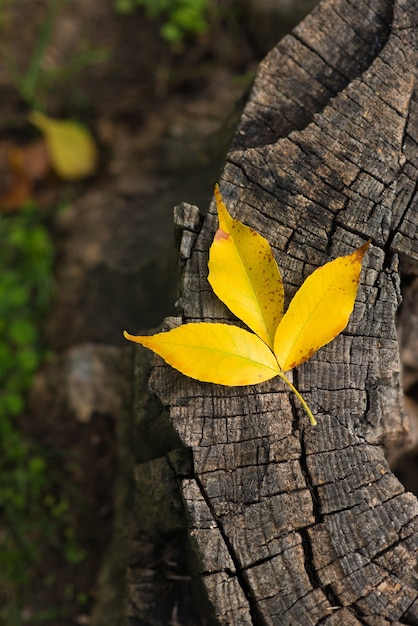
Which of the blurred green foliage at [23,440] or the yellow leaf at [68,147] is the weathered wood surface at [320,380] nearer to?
the blurred green foliage at [23,440]

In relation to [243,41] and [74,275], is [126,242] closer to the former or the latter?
[74,275]

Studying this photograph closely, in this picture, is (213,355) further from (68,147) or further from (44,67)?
(44,67)

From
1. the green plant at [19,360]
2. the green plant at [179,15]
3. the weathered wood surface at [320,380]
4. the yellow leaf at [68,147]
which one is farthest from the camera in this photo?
the green plant at [179,15]

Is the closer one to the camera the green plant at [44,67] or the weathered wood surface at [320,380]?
the weathered wood surface at [320,380]

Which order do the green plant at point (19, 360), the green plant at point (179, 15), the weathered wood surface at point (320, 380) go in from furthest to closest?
the green plant at point (179, 15)
the green plant at point (19, 360)
the weathered wood surface at point (320, 380)

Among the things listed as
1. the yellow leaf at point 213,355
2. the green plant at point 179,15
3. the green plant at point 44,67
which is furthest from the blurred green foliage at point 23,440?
the yellow leaf at point 213,355

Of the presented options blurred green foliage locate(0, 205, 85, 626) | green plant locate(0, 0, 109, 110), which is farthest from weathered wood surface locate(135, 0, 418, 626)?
green plant locate(0, 0, 109, 110)
